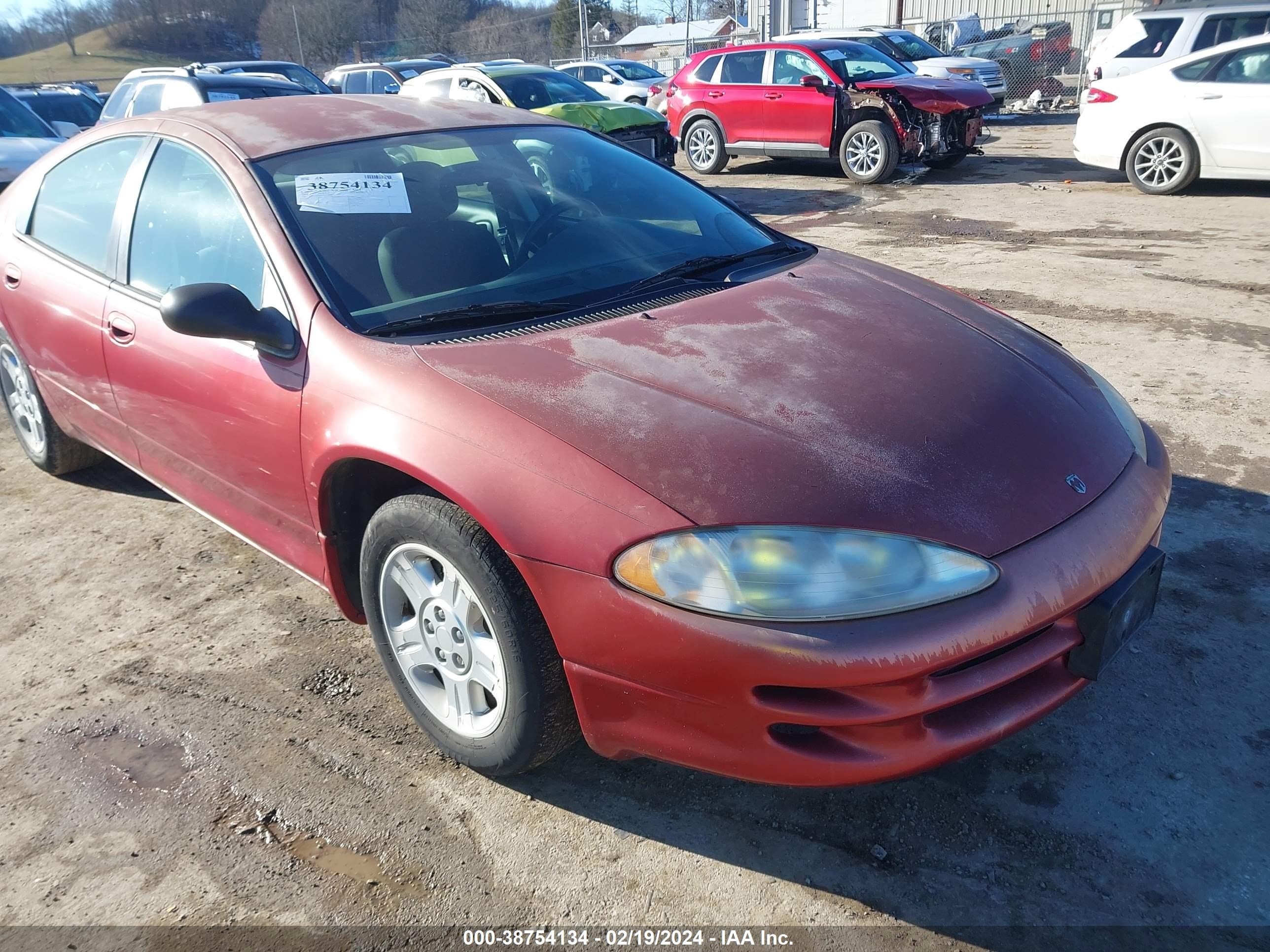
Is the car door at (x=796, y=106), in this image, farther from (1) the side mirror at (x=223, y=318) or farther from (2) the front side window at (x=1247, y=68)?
(1) the side mirror at (x=223, y=318)

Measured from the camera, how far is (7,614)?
3.34 meters

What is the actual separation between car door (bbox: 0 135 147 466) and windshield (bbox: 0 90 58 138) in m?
6.54

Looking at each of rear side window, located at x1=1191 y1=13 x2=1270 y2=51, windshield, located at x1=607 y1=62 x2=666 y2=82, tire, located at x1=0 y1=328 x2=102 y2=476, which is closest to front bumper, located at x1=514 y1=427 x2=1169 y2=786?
tire, located at x1=0 y1=328 x2=102 y2=476

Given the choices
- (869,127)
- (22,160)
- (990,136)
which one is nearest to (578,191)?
(22,160)

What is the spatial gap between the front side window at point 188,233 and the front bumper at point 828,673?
1.41 metres

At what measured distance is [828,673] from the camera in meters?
1.85

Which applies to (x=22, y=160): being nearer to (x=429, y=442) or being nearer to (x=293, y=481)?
(x=293, y=481)

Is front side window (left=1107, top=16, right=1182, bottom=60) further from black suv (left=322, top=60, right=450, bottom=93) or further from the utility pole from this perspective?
the utility pole

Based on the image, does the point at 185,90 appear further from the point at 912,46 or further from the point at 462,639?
the point at 912,46

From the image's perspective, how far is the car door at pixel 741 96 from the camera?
12.5m

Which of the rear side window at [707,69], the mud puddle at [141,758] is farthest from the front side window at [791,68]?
the mud puddle at [141,758]

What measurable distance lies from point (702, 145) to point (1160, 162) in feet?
19.1

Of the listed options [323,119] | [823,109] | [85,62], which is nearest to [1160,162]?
[823,109]

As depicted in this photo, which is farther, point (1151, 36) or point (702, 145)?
point (702, 145)
